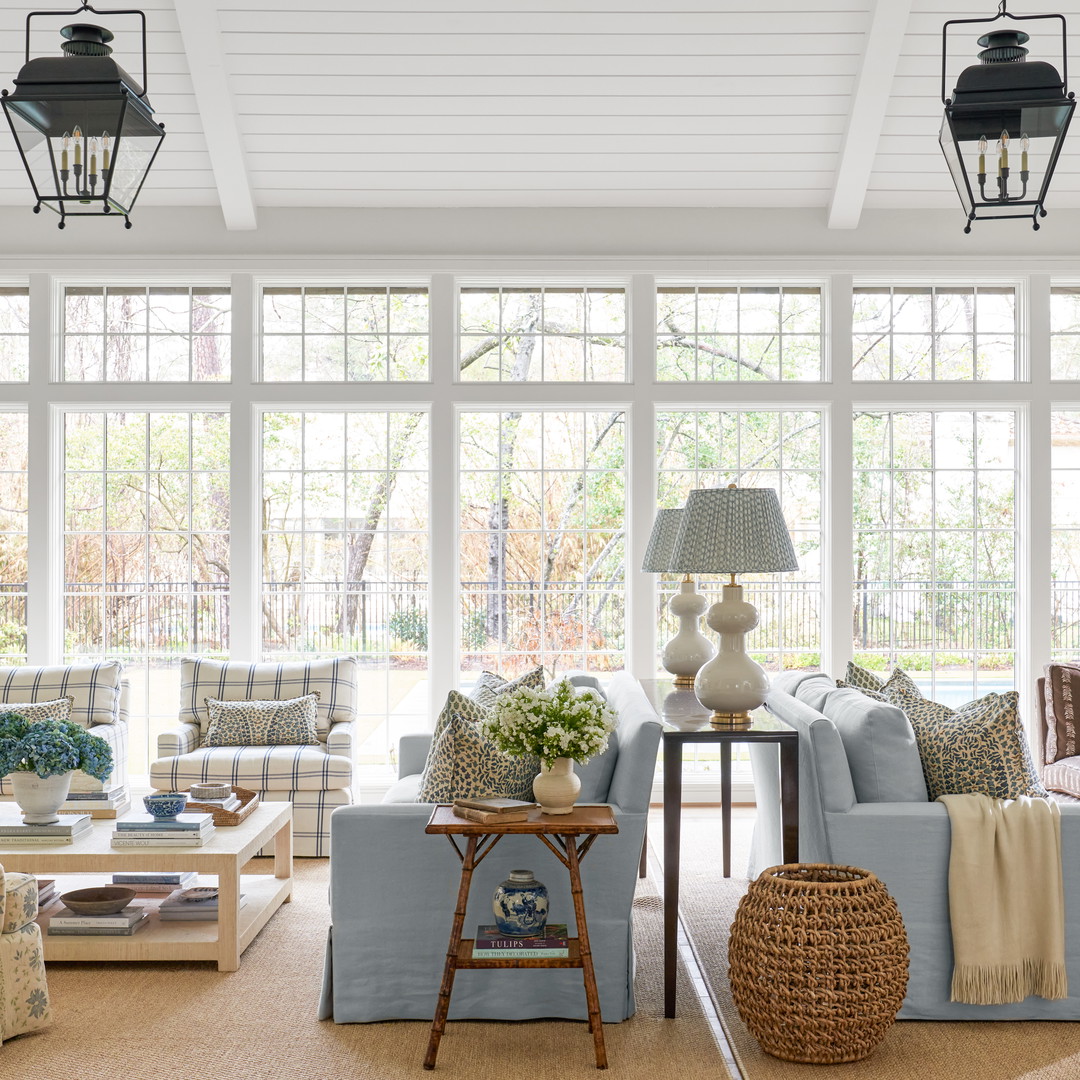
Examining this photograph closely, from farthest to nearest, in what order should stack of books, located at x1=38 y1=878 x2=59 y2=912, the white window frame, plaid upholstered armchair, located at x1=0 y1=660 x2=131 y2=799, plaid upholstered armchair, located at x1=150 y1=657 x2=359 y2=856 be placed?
the white window frame, plaid upholstered armchair, located at x1=0 y1=660 x2=131 y2=799, plaid upholstered armchair, located at x1=150 y1=657 x2=359 y2=856, stack of books, located at x1=38 y1=878 x2=59 y2=912

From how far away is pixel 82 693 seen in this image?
532 centimetres

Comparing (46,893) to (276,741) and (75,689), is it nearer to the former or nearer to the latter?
(276,741)

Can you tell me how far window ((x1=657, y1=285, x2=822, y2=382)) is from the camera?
601 cm

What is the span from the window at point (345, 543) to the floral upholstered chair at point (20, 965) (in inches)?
116

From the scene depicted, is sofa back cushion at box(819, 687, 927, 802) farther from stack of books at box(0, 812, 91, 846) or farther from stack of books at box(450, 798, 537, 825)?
stack of books at box(0, 812, 91, 846)

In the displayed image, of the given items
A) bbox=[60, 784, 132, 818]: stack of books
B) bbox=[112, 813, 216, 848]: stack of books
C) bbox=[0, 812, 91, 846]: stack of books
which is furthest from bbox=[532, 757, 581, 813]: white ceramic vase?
bbox=[60, 784, 132, 818]: stack of books

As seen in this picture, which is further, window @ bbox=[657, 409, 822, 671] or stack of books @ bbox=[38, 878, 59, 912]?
window @ bbox=[657, 409, 822, 671]

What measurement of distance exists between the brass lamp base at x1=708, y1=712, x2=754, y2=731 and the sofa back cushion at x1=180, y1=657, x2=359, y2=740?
8.29 ft

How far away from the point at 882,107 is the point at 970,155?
105 inches

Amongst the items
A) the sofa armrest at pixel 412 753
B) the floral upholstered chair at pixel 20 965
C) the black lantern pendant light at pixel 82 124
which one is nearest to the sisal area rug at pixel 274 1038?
the floral upholstered chair at pixel 20 965

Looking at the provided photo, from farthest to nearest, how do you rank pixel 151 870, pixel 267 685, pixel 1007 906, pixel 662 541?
pixel 267 685 < pixel 662 541 < pixel 151 870 < pixel 1007 906

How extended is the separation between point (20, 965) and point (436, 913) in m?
1.18

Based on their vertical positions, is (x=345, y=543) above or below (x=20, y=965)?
above

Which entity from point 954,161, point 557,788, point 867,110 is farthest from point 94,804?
point 867,110
